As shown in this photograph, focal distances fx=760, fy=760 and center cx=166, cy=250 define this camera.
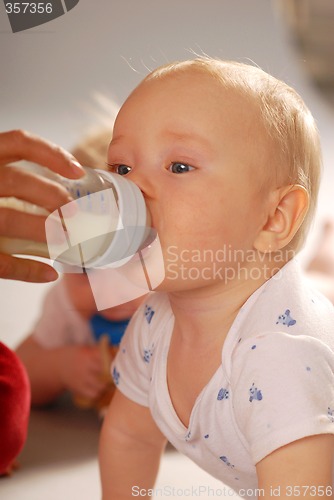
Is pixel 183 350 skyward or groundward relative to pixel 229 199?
groundward

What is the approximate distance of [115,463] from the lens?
0.71 m

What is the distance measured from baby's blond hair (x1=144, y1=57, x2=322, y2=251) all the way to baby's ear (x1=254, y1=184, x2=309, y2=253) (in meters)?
0.01

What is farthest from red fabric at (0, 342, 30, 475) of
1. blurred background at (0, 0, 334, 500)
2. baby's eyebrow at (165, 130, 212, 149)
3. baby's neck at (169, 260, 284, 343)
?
baby's eyebrow at (165, 130, 212, 149)

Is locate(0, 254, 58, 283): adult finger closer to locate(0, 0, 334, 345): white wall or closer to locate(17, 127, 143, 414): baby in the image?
locate(0, 0, 334, 345): white wall

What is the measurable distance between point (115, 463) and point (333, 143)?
887mm

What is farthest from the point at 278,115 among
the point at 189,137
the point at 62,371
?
the point at 62,371

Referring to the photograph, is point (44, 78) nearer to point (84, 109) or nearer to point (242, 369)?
point (84, 109)

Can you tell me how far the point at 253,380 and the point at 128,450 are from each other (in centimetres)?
20

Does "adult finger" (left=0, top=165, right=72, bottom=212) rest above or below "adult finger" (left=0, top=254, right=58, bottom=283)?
above

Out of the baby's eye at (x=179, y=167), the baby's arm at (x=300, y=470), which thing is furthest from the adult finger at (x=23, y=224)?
the baby's arm at (x=300, y=470)

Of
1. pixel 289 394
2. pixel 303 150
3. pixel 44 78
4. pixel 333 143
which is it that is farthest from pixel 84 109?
pixel 333 143

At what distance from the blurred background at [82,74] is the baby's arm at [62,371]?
0.03 m

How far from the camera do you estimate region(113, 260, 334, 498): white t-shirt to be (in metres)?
0.53

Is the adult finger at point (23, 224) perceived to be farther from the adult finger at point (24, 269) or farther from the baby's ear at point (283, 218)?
the baby's ear at point (283, 218)
